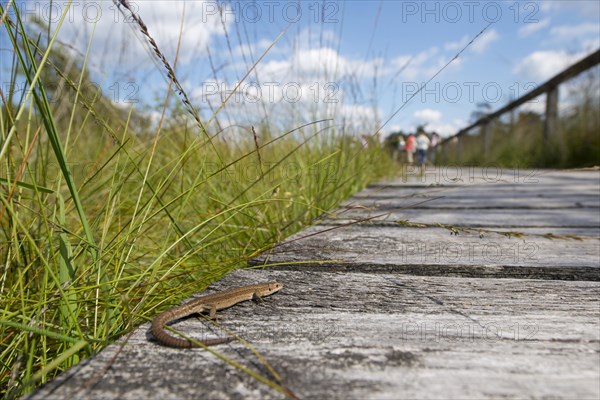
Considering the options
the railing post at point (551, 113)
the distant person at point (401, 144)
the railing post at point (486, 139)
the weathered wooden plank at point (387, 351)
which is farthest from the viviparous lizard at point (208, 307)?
the railing post at point (486, 139)

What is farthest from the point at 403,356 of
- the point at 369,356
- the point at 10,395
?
the point at 10,395

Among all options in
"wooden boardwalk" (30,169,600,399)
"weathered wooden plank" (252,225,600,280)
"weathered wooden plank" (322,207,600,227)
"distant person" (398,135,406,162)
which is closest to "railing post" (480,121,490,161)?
"distant person" (398,135,406,162)

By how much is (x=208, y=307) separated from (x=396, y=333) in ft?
1.39

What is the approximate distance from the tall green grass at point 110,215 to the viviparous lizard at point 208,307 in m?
0.08

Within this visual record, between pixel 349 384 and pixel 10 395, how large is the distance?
2.04ft

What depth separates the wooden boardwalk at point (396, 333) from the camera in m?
0.68

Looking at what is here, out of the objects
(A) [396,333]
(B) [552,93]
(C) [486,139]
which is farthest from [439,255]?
(C) [486,139]

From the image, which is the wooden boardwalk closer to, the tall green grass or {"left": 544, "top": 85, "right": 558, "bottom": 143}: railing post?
the tall green grass

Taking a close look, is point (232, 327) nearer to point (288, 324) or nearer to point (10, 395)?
point (288, 324)

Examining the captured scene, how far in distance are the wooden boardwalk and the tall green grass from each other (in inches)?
5.7

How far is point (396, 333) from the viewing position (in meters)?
0.86

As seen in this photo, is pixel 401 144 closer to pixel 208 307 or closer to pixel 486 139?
pixel 208 307

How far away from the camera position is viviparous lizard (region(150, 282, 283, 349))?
0.82 m

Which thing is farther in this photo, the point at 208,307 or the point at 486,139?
the point at 486,139
